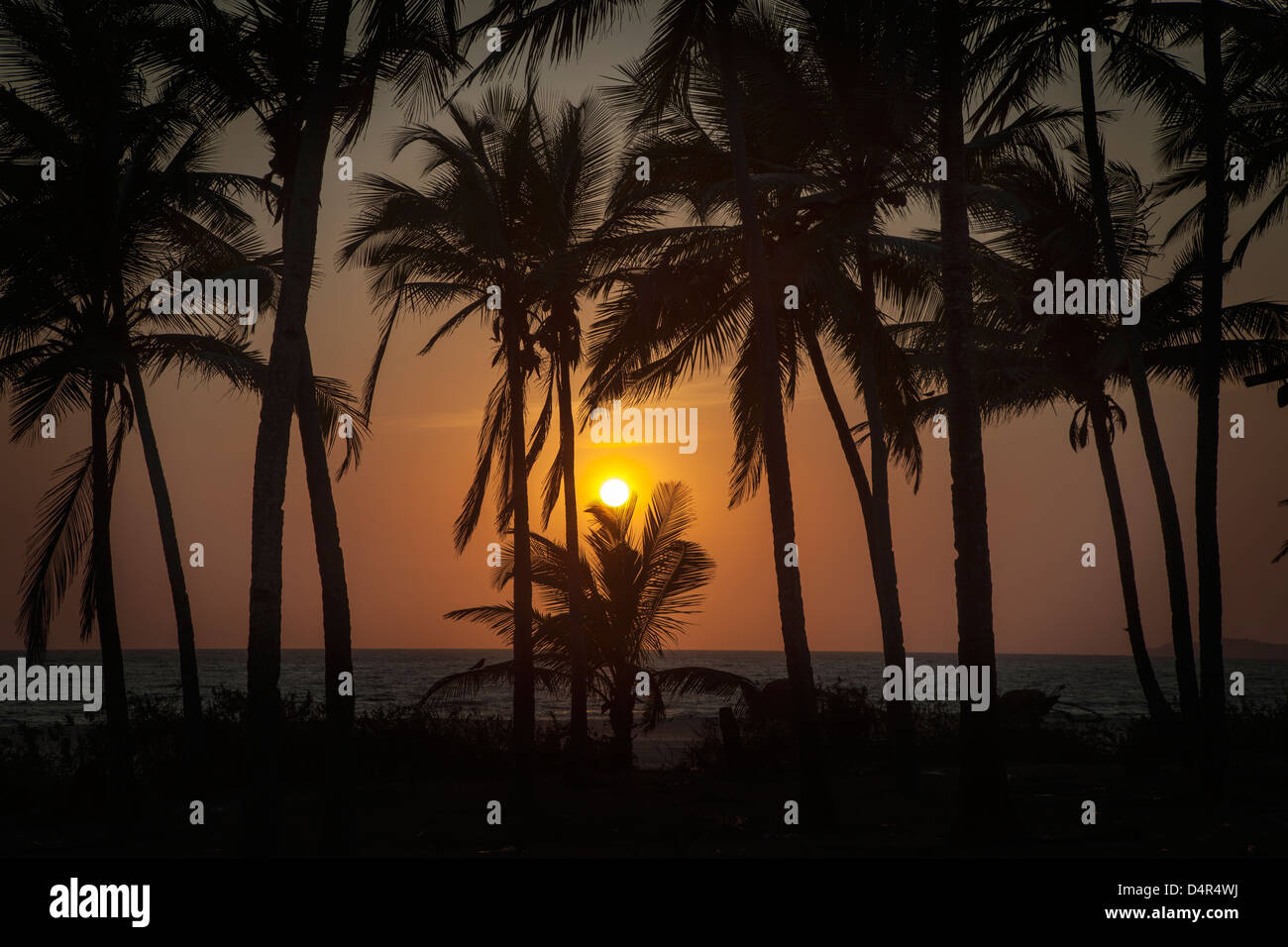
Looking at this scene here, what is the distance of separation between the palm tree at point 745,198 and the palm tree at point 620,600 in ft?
23.1

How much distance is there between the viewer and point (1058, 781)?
1456 cm

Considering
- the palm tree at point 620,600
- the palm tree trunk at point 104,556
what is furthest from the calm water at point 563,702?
the palm tree trunk at point 104,556

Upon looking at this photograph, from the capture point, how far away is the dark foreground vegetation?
10258mm

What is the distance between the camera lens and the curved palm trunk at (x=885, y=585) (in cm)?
1395

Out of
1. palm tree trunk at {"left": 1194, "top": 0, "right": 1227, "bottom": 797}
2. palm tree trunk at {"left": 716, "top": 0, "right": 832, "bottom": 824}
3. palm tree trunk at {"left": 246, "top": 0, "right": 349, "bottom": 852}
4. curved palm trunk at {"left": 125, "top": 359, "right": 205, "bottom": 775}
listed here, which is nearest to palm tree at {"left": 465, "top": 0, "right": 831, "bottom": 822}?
palm tree trunk at {"left": 716, "top": 0, "right": 832, "bottom": 824}

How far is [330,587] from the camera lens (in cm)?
1073

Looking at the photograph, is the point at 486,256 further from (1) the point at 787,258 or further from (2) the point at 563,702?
(2) the point at 563,702

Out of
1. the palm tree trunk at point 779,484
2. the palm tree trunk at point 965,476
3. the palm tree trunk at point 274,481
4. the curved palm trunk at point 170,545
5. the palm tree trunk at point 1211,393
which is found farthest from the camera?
the curved palm trunk at point 170,545

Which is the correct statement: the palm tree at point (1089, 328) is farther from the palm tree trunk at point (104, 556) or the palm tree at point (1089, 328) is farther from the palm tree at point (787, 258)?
the palm tree trunk at point (104, 556)

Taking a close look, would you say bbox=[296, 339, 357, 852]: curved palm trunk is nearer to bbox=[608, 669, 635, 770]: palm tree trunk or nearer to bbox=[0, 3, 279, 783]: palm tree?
bbox=[0, 3, 279, 783]: palm tree

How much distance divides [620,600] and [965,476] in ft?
33.8

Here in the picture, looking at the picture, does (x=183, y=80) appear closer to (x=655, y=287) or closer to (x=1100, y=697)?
(x=655, y=287)
